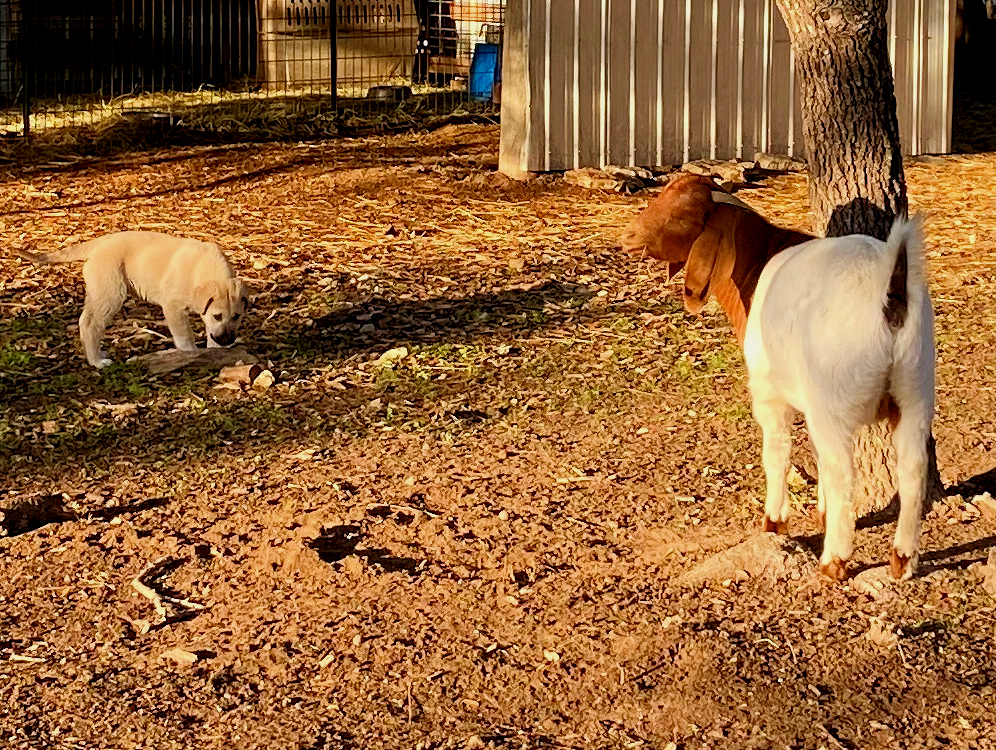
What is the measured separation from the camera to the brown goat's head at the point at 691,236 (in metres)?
4.93

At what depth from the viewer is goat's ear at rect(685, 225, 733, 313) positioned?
4930 millimetres

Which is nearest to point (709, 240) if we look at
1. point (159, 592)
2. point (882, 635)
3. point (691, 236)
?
point (691, 236)

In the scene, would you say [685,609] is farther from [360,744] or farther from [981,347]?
[981,347]

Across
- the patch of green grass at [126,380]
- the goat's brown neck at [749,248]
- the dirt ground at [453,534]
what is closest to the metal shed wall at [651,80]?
the dirt ground at [453,534]

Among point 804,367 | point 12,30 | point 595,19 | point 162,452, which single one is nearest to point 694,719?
point 804,367

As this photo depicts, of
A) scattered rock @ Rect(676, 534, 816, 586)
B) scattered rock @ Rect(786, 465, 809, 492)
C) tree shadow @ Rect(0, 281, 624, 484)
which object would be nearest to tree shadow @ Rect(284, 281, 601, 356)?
tree shadow @ Rect(0, 281, 624, 484)

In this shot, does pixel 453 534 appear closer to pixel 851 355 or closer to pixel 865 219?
pixel 851 355

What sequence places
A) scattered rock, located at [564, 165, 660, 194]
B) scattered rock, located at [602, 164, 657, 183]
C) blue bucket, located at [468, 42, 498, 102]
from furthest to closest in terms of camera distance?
blue bucket, located at [468, 42, 498, 102] < scattered rock, located at [602, 164, 657, 183] < scattered rock, located at [564, 165, 660, 194]

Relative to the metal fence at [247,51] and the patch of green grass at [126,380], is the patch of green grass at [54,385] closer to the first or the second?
the patch of green grass at [126,380]

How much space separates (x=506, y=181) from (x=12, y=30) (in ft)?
27.2

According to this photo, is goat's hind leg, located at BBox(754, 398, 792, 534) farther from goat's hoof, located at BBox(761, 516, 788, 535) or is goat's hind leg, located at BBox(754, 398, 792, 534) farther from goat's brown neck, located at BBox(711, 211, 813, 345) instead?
goat's brown neck, located at BBox(711, 211, 813, 345)

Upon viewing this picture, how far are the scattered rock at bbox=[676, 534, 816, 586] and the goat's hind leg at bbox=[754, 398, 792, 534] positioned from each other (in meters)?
0.21

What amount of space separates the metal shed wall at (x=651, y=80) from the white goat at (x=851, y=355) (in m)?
7.48

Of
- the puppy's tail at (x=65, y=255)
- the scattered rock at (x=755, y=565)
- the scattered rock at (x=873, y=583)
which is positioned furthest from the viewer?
the puppy's tail at (x=65, y=255)
